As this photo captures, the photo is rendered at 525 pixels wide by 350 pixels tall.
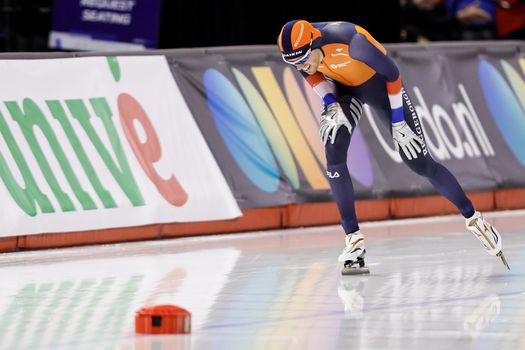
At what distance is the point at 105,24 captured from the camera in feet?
50.3

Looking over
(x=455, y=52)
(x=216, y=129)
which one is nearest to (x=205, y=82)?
(x=216, y=129)

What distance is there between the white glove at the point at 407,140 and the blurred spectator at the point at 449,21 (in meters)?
8.61

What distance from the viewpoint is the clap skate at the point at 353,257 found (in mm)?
9383

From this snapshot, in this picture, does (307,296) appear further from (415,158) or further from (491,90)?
(491,90)

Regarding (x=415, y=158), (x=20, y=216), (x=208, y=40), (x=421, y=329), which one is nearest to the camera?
(x=421, y=329)

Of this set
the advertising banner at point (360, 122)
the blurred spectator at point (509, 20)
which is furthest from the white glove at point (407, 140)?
the blurred spectator at point (509, 20)

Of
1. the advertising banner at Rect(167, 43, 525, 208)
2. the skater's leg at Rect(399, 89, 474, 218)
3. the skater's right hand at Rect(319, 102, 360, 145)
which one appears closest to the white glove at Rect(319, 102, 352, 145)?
the skater's right hand at Rect(319, 102, 360, 145)

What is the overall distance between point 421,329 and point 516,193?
751 cm

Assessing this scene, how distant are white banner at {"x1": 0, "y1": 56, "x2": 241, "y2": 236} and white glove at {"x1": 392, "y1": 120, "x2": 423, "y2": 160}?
2807 mm

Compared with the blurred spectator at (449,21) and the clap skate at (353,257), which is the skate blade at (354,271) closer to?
the clap skate at (353,257)

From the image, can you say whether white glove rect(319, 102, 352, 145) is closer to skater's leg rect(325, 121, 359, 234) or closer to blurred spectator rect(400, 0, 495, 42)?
skater's leg rect(325, 121, 359, 234)

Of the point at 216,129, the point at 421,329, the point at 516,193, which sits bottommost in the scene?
the point at 516,193

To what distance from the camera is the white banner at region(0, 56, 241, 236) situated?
35.4ft

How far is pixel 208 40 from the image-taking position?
16484 millimetres
